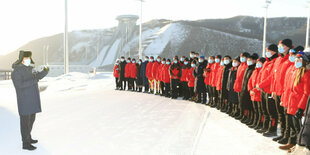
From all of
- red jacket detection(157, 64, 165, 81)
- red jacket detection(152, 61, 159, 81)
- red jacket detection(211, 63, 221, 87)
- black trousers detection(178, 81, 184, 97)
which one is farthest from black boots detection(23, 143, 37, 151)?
red jacket detection(152, 61, 159, 81)

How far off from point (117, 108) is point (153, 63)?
528 centimetres

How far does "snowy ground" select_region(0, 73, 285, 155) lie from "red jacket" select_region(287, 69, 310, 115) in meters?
0.99

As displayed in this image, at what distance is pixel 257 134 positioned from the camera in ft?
19.4

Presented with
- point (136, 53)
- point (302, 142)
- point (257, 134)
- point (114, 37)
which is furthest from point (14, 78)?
point (114, 37)

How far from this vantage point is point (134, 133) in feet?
18.9

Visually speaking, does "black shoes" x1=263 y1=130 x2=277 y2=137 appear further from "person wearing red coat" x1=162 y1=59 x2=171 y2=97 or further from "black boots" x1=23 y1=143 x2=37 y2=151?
"person wearing red coat" x1=162 y1=59 x2=171 y2=97

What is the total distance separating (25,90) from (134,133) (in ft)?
8.25

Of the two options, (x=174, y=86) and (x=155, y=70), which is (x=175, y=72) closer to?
(x=174, y=86)

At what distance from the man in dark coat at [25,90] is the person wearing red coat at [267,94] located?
15.7 ft

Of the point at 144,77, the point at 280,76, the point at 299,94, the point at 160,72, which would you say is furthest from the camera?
the point at 144,77

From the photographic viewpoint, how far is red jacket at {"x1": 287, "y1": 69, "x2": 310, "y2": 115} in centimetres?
409

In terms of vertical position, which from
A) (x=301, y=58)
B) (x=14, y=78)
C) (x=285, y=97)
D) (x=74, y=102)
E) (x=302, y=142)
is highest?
(x=301, y=58)

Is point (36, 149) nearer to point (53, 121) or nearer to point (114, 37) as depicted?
point (53, 121)

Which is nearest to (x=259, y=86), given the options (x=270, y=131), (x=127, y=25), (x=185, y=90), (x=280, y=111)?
(x=280, y=111)
